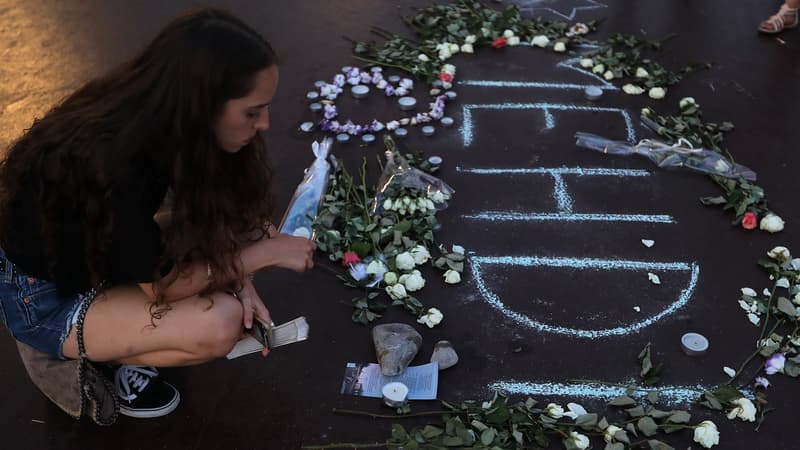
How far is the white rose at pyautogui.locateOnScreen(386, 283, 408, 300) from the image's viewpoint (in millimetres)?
3186

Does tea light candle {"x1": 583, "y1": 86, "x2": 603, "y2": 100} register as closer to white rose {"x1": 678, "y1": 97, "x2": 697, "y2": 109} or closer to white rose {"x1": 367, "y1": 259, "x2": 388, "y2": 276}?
white rose {"x1": 678, "y1": 97, "x2": 697, "y2": 109}

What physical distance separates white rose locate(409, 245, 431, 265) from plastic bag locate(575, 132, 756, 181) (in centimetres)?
127

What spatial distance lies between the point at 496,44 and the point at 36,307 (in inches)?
137

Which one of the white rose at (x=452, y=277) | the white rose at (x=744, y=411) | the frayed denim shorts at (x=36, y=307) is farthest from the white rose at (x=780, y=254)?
the frayed denim shorts at (x=36, y=307)

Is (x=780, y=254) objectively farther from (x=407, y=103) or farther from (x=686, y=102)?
(x=407, y=103)

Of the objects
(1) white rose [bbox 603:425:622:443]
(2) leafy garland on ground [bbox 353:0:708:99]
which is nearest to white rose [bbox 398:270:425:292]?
(1) white rose [bbox 603:425:622:443]

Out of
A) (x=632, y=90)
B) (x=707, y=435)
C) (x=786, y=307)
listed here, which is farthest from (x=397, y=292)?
(x=632, y=90)

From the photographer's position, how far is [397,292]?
3.19 meters

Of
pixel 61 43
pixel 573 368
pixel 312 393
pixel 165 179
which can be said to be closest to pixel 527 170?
pixel 573 368

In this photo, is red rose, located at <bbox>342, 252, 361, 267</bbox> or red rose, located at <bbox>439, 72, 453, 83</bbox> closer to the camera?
red rose, located at <bbox>342, 252, 361, 267</bbox>

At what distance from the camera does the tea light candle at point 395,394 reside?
2715 mm

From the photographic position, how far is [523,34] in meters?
5.19

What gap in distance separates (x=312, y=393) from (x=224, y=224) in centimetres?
75

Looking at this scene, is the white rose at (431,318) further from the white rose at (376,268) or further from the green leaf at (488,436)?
the green leaf at (488,436)
